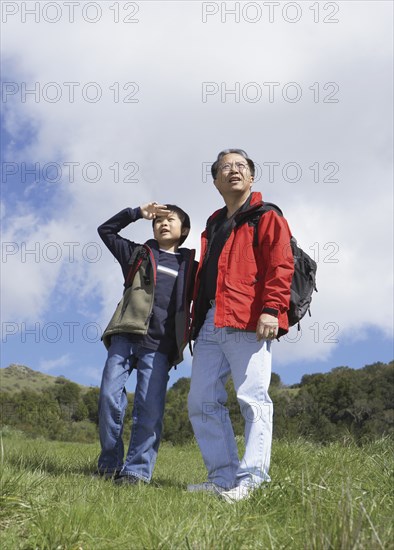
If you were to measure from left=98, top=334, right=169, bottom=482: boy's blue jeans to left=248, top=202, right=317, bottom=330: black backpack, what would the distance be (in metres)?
1.14

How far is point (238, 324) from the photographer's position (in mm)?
4262

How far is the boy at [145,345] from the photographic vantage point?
191 inches

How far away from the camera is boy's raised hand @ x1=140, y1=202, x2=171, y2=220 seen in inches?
A: 202

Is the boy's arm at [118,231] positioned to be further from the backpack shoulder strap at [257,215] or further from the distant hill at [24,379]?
the distant hill at [24,379]

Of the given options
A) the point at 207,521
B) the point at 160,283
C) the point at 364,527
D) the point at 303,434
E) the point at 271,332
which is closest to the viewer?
the point at 364,527

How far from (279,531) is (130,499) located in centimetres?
99

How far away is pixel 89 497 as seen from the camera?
3.64 meters

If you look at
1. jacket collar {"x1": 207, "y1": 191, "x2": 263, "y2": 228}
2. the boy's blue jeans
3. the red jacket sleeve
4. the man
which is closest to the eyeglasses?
the man

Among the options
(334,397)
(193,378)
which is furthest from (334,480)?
(334,397)

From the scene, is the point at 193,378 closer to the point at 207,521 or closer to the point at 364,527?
the point at 207,521

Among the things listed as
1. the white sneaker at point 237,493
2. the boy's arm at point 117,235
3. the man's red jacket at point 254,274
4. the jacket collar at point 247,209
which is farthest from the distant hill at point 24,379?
the white sneaker at point 237,493

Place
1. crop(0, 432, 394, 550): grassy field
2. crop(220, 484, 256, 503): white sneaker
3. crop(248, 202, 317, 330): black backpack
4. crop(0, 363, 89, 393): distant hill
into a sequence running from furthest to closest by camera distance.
A: crop(0, 363, 89, 393): distant hill < crop(248, 202, 317, 330): black backpack < crop(220, 484, 256, 503): white sneaker < crop(0, 432, 394, 550): grassy field

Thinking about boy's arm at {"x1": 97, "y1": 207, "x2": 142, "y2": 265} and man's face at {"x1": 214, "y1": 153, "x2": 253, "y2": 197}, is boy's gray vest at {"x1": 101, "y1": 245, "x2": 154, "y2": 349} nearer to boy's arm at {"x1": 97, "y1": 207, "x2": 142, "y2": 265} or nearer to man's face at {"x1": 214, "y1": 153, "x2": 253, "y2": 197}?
boy's arm at {"x1": 97, "y1": 207, "x2": 142, "y2": 265}

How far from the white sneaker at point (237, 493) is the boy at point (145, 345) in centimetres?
98
